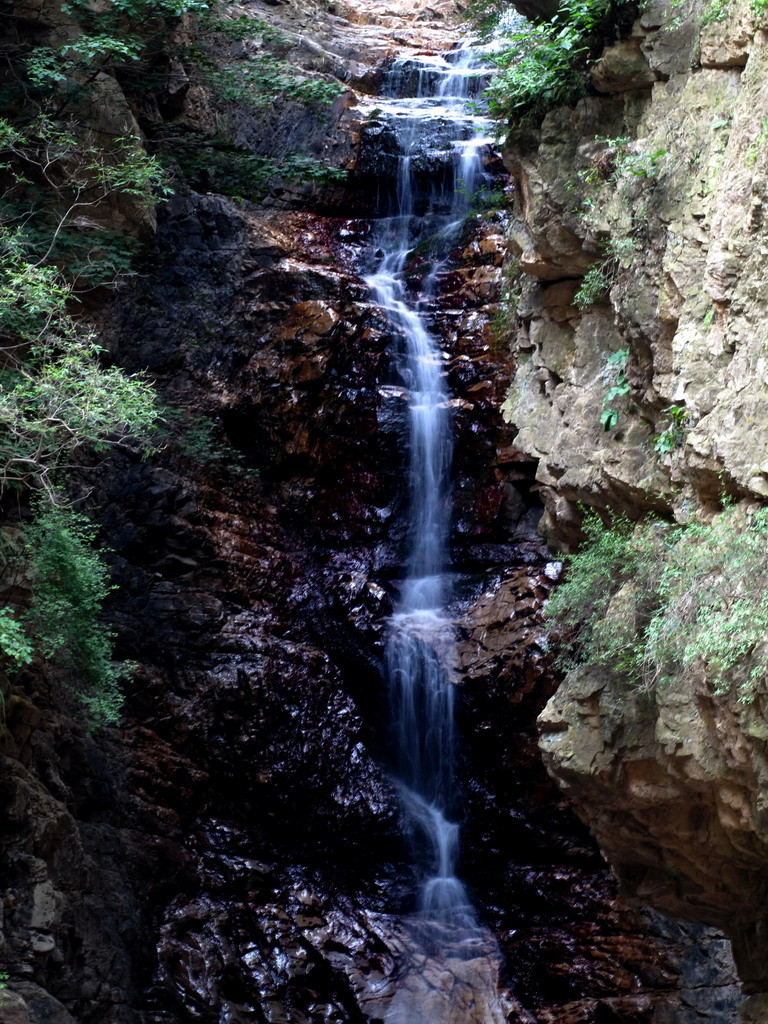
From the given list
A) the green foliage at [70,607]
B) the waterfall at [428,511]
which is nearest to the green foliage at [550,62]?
the waterfall at [428,511]

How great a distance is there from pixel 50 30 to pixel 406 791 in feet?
32.6

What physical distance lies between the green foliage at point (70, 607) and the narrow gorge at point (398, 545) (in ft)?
0.87

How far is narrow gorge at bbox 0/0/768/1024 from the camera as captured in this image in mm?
7438

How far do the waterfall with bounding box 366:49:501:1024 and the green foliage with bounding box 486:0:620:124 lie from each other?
486 centimetres

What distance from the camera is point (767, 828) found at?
612cm

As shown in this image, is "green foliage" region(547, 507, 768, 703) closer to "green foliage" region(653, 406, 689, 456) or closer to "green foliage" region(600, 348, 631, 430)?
"green foliage" region(653, 406, 689, 456)

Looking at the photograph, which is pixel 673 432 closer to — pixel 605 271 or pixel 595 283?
pixel 595 283

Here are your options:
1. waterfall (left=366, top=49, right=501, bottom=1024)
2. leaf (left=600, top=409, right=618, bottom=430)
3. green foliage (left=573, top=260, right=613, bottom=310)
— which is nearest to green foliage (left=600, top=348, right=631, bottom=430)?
leaf (left=600, top=409, right=618, bottom=430)

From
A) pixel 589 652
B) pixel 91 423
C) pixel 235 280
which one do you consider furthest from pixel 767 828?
pixel 235 280

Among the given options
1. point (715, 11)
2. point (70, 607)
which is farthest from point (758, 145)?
point (70, 607)

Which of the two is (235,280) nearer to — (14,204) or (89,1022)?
(14,204)

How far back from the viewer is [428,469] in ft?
44.9

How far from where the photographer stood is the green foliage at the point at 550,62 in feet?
28.1

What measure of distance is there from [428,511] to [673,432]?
6421 millimetres
